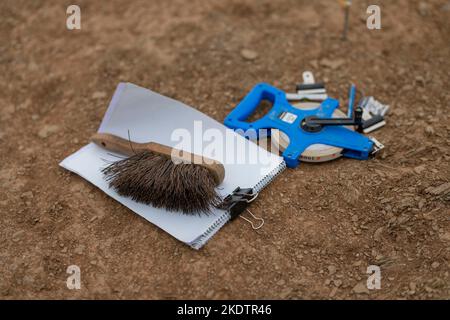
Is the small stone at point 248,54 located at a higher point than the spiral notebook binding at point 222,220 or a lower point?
higher

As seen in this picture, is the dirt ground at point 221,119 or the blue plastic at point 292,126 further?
the blue plastic at point 292,126

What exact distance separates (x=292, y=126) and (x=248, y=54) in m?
0.77

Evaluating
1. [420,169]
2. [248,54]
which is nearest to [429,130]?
[420,169]

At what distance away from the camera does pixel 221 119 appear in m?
2.78

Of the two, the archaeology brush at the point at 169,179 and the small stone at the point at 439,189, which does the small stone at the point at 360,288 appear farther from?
the archaeology brush at the point at 169,179

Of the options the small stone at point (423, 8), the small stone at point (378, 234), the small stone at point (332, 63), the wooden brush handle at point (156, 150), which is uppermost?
the small stone at point (423, 8)

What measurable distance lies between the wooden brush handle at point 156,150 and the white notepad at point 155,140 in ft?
0.22

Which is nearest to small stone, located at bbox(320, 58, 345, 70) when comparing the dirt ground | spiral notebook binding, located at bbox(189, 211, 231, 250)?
the dirt ground

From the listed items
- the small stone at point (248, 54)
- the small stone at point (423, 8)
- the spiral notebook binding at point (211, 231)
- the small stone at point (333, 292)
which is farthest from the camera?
the small stone at point (423, 8)

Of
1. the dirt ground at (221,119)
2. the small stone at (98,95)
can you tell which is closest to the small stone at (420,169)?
the dirt ground at (221,119)

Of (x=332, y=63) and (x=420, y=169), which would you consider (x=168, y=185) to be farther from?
(x=332, y=63)

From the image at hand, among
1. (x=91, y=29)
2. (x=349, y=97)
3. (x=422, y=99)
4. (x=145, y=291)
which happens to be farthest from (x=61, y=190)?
(x=422, y=99)

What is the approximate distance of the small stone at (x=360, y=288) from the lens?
2.02 metres

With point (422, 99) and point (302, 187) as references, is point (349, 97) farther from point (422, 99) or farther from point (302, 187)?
point (302, 187)
